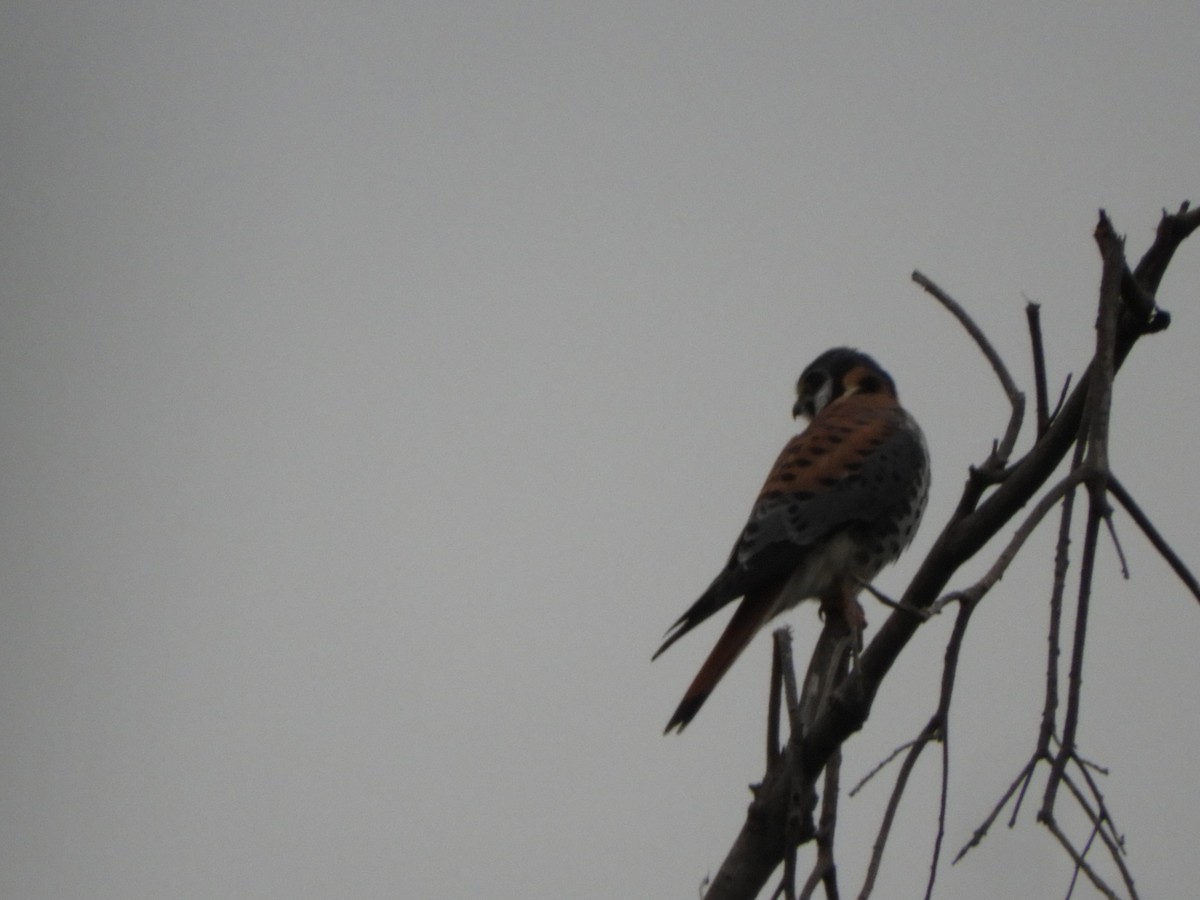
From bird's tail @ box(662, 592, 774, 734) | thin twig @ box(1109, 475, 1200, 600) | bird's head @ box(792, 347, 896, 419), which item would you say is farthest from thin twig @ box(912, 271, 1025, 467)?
bird's head @ box(792, 347, 896, 419)

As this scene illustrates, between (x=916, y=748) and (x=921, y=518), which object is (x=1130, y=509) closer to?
(x=916, y=748)

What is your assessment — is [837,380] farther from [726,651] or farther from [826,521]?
[726,651]

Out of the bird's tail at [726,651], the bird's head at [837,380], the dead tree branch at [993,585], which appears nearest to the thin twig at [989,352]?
the dead tree branch at [993,585]

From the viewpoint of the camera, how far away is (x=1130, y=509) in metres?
1.69

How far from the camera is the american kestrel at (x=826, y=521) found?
3607 millimetres

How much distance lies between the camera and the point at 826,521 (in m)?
3.98

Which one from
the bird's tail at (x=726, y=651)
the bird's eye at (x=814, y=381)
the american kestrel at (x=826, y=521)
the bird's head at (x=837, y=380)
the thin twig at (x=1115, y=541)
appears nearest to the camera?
the thin twig at (x=1115, y=541)

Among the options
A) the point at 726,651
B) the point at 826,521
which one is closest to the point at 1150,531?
the point at 726,651

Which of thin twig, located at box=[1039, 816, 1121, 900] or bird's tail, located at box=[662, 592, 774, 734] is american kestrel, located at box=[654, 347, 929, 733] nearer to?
bird's tail, located at box=[662, 592, 774, 734]

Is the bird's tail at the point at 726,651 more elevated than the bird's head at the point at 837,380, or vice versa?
the bird's head at the point at 837,380

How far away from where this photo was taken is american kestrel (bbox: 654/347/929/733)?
3607 mm

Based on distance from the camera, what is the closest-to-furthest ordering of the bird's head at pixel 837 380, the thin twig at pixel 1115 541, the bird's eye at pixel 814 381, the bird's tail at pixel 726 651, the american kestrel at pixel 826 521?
the thin twig at pixel 1115 541 < the bird's tail at pixel 726 651 < the american kestrel at pixel 826 521 < the bird's head at pixel 837 380 < the bird's eye at pixel 814 381

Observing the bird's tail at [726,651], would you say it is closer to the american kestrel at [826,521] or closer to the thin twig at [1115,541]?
the american kestrel at [826,521]

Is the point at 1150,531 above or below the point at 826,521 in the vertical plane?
below
